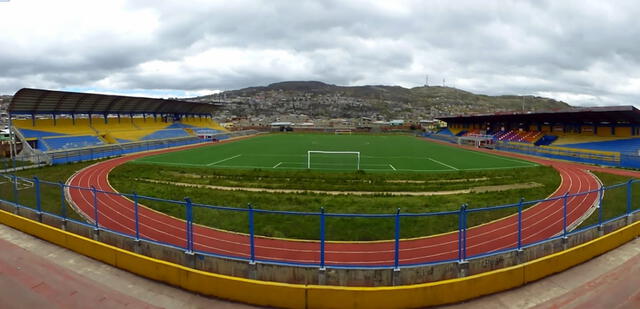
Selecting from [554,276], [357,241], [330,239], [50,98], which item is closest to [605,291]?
[554,276]

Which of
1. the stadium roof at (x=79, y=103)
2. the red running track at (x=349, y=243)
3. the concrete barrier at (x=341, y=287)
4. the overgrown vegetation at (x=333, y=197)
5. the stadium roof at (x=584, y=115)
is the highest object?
the stadium roof at (x=79, y=103)

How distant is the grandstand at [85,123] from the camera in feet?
132

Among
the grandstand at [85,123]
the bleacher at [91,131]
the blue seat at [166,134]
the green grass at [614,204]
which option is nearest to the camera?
the green grass at [614,204]

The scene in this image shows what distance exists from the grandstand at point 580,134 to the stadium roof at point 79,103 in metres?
59.7

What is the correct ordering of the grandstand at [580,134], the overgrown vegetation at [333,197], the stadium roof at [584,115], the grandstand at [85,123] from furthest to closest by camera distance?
the grandstand at [85,123] → the stadium roof at [584,115] → the grandstand at [580,134] → the overgrown vegetation at [333,197]

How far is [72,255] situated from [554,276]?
44.3ft

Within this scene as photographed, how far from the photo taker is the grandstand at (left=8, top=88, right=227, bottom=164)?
132ft

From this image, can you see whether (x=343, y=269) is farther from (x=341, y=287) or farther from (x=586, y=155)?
(x=586, y=155)

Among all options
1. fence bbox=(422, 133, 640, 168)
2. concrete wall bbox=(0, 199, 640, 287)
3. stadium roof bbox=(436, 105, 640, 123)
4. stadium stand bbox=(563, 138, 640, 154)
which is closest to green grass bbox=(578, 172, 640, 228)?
concrete wall bbox=(0, 199, 640, 287)

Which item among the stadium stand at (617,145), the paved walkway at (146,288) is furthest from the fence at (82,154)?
the stadium stand at (617,145)

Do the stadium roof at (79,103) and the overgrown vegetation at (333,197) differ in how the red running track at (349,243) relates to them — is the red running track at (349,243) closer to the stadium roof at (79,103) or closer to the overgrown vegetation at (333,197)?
the overgrown vegetation at (333,197)

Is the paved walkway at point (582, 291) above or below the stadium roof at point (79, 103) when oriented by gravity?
below

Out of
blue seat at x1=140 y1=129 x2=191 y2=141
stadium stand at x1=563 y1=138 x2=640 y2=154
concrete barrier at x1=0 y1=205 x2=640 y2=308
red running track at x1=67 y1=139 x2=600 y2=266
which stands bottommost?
red running track at x1=67 y1=139 x2=600 y2=266

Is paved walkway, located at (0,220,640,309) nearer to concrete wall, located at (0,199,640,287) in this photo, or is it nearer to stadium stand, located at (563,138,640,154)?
concrete wall, located at (0,199,640,287)
